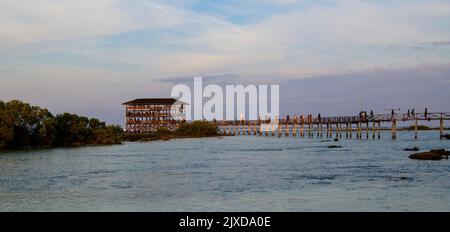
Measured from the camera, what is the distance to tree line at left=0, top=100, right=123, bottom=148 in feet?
343

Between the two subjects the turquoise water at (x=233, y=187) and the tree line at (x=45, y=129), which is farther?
the tree line at (x=45, y=129)

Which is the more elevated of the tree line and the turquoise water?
the tree line

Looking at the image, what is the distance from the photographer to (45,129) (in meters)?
112

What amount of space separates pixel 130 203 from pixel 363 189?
15.7 m

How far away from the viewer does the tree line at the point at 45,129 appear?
104688 millimetres

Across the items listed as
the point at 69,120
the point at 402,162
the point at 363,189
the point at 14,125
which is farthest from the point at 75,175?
the point at 69,120

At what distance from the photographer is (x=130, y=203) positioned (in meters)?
32.8

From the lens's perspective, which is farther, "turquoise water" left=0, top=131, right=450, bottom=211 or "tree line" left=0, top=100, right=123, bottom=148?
"tree line" left=0, top=100, right=123, bottom=148

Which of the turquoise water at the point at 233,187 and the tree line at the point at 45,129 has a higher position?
the tree line at the point at 45,129

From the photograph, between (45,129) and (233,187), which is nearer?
(233,187)

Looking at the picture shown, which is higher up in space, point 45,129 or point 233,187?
point 45,129
